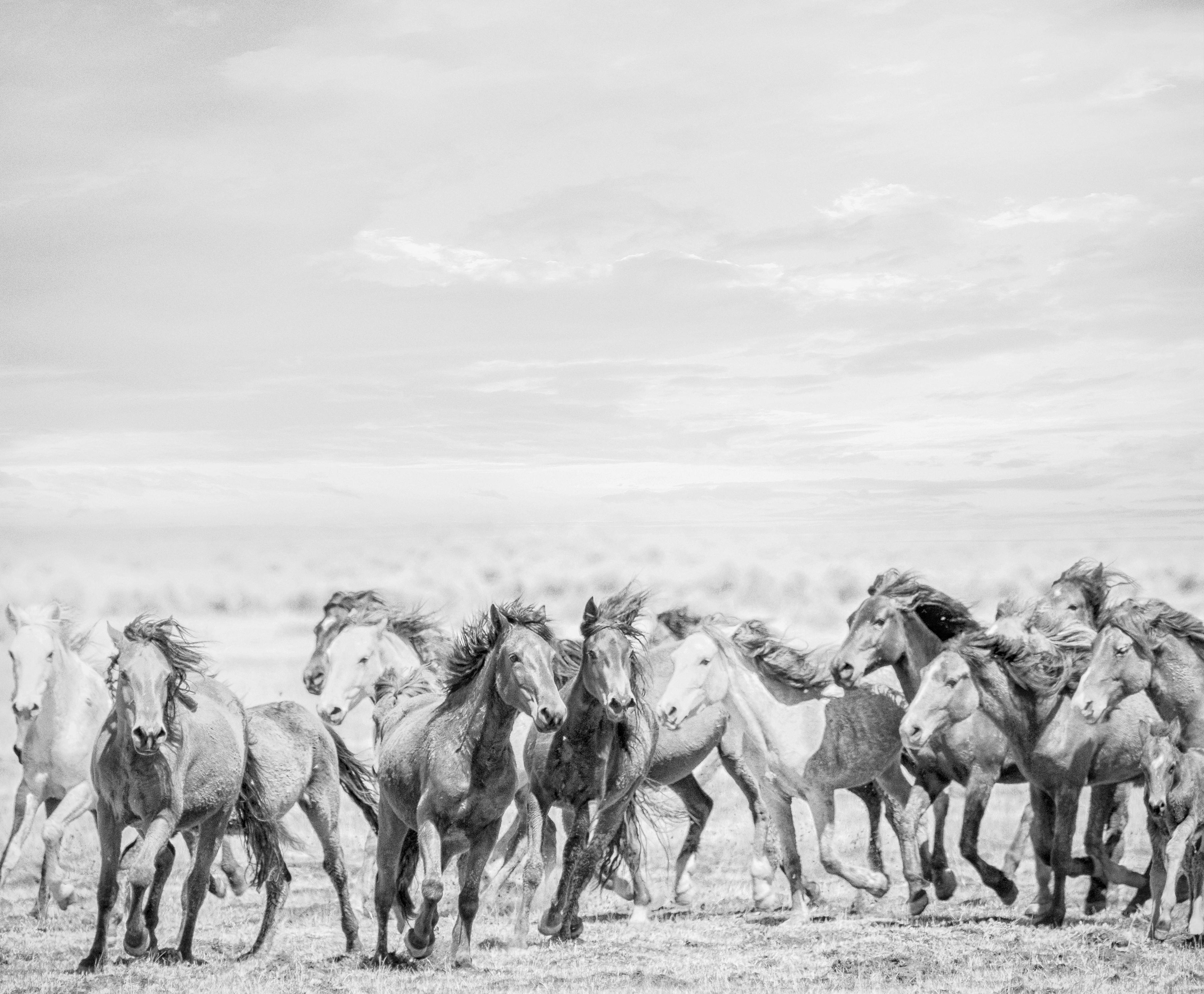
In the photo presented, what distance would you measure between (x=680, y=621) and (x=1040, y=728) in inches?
134

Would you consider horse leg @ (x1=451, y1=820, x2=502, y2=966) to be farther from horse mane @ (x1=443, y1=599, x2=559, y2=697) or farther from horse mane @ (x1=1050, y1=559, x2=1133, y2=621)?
horse mane @ (x1=1050, y1=559, x2=1133, y2=621)

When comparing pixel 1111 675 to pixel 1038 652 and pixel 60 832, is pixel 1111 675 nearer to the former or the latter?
pixel 1038 652

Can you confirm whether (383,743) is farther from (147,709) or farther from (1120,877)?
(1120,877)

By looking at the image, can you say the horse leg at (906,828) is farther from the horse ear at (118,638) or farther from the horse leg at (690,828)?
the horse ear at (118,638)

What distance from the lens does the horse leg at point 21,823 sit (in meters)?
11.7

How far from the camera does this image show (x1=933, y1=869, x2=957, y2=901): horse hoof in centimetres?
1091

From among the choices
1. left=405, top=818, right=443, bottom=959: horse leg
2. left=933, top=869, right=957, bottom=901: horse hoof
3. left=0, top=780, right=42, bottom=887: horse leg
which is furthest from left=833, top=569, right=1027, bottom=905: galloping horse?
left=0, top=780, right=42, bottom=887: horse leg

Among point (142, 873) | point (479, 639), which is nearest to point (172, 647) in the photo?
point (142, 873)

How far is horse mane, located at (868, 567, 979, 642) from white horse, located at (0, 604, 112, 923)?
6.45 meters

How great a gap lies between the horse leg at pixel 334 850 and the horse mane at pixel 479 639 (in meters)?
1.77

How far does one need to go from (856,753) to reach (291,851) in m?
6.93

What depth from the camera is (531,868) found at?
957 centimetres

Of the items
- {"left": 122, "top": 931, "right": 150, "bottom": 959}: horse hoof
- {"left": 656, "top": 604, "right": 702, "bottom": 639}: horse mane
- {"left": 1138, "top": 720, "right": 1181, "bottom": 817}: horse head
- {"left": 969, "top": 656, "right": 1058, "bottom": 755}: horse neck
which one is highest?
{"left": 656, "top": 604, "right": 702, "bottom": 639}: horse mane

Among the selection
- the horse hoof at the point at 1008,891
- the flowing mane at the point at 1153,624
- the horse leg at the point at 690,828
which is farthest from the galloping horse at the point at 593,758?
the flowing mane at the point at 1153,624
